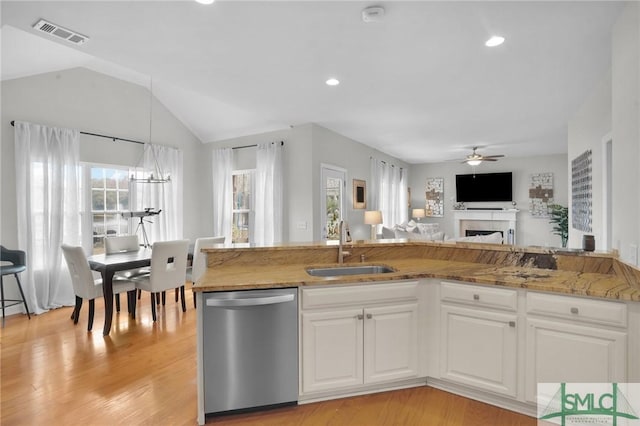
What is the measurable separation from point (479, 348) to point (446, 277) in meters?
0.49

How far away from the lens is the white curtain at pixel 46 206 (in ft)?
13.5

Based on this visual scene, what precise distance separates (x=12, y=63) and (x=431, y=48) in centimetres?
457

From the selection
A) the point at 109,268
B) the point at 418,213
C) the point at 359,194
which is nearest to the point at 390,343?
the point at 109,268

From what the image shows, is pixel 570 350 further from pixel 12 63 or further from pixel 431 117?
pixel 12 63

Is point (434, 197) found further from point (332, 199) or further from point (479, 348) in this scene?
point (479, 348)

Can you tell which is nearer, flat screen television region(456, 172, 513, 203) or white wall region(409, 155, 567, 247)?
white wall region(409, 155, 567, 247)

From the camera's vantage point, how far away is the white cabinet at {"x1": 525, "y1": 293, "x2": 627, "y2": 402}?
5.88 feet

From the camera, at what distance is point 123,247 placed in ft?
15.2

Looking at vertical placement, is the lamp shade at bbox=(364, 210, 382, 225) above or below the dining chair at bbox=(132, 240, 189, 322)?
above

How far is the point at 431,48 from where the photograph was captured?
8.86 ft

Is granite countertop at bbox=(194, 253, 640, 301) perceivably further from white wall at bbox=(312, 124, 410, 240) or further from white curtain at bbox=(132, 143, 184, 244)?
white curtain at bbox=(132, 143, 184, 244)

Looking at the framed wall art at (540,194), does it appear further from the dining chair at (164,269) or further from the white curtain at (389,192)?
the dining chair at (164,269)

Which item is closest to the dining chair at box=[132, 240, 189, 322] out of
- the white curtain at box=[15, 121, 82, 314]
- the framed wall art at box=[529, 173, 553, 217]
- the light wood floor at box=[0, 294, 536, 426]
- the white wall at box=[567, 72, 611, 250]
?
the light wood floor at box=[0, 294, 536, 426]

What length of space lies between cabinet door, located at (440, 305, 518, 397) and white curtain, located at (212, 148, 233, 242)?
4.60 meters
